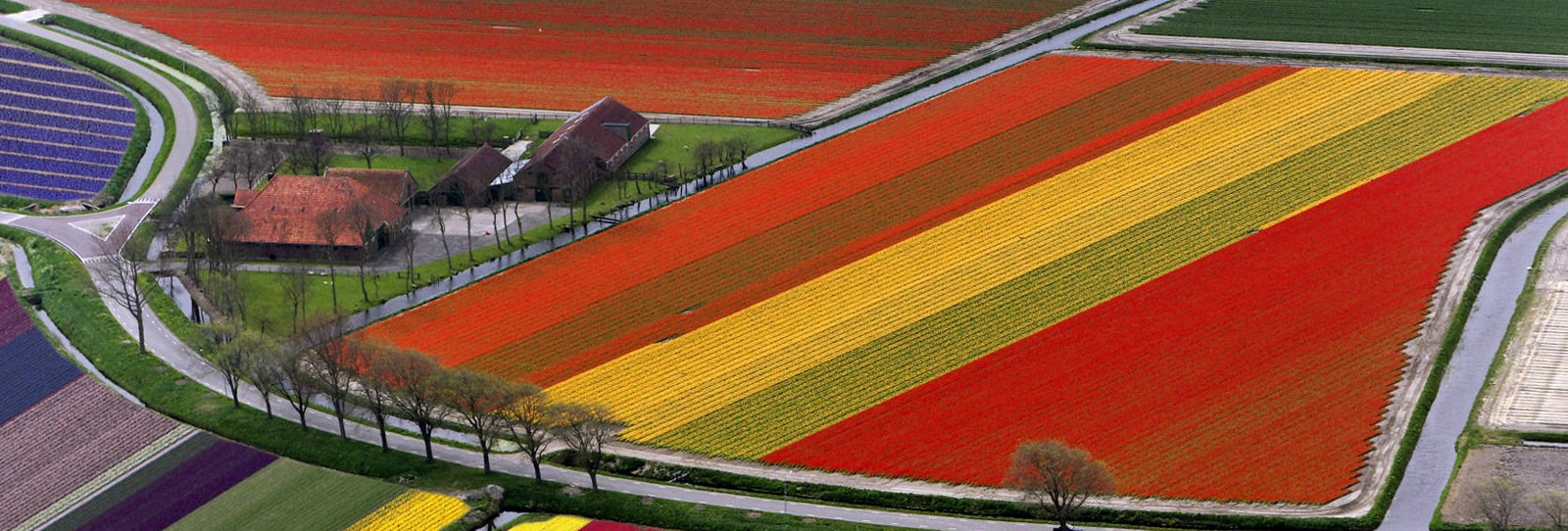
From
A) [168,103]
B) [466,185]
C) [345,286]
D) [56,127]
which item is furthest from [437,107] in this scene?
[345,286]

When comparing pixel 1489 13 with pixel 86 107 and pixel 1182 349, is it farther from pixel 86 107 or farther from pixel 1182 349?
pixel 86 107

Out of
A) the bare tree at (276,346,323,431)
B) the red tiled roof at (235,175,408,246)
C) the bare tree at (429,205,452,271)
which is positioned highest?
the red tiled roof at (235,175,408,246)

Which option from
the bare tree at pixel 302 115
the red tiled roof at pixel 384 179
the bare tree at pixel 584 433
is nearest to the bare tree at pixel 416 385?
the bare tree at pixel 584 433

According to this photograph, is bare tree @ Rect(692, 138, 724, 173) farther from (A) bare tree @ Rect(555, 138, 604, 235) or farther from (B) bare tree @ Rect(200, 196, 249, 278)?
(B) bare tree @ Rect(200, 196, 249, 278)

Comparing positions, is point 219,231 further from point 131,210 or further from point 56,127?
point 56,127

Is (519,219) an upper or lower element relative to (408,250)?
upper

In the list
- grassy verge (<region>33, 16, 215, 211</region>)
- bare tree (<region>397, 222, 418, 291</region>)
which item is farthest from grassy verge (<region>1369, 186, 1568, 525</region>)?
grassy verge (<region>33, 16, 215, 211</region>)

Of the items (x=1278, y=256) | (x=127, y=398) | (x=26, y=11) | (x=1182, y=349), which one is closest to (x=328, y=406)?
(x=127, y=398)
